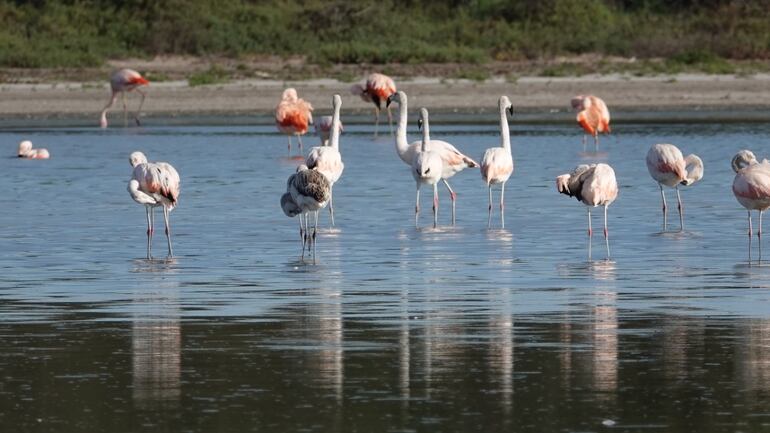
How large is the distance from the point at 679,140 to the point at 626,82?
43.5 ft

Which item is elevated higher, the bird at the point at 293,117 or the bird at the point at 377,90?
the bird at the point at 377,90

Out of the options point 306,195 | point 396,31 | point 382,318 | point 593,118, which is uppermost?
point 396,31

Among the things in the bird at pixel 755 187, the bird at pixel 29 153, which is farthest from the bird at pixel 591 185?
the bird at pixel 29 153

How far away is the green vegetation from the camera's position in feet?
154

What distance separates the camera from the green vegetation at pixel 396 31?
47.0 metres

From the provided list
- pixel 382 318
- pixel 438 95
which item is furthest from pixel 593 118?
pixel 382 318

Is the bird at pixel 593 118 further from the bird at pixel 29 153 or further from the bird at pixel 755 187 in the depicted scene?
the bird at pixel 755 187

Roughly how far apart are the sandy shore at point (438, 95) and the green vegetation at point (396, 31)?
2614 millimetres

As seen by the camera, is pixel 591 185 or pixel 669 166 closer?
pixel 591 185

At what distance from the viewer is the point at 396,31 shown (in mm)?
52219

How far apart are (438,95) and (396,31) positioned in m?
13.4

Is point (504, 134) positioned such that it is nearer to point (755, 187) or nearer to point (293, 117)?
point (755, 187)

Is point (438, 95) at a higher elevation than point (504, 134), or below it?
higher

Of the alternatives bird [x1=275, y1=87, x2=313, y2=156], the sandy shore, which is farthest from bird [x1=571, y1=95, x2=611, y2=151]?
the sandy shore
